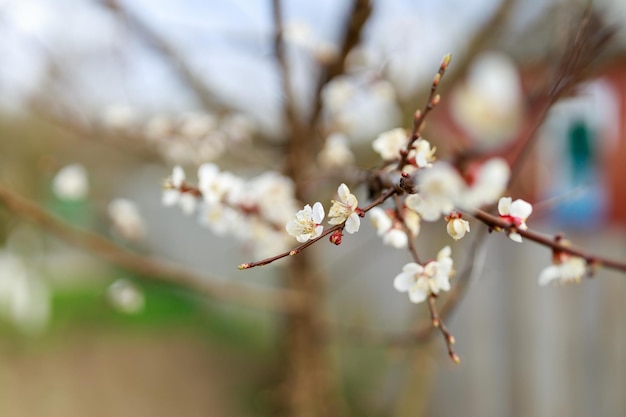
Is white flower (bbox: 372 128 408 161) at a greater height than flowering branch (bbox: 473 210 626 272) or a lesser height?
greater

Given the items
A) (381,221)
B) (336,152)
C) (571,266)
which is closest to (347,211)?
(381,221)

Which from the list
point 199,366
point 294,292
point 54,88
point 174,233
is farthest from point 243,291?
point 174,233

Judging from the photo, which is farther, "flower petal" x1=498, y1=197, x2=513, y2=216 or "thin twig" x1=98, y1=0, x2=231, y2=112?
"thin twig" x1=98, y1=0, x2=231, y2=112

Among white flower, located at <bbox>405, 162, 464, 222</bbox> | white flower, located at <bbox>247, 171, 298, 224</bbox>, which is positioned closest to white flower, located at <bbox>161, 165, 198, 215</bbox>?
white flower, located at <bbox>247, 171, 298, 224</bbox>

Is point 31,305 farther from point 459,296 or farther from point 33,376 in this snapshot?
point 459,296

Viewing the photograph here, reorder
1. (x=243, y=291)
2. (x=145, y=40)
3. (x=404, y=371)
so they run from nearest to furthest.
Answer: (x=145, y=40), (x=243, y=291), (x=404, y=371)

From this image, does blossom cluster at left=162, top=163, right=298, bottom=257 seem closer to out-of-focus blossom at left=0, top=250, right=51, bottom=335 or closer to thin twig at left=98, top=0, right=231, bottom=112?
thin twig at left=98, top=0, right=231, bottom=112
